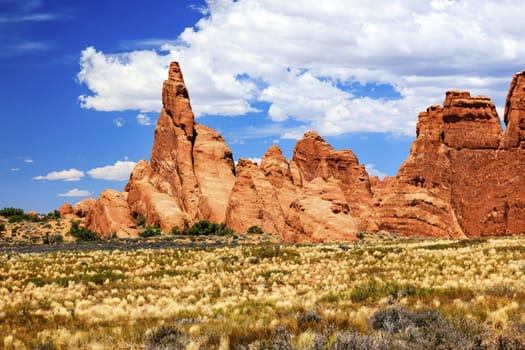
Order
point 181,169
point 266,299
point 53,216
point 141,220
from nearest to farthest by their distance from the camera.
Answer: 1. point 266,299
2. point 141,220
3. point 181,169
4. point 53,216

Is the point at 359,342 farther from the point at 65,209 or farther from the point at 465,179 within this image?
the point at 65,209

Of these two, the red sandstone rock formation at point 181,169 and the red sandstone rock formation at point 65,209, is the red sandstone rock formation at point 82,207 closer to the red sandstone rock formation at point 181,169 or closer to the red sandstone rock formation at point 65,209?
the red sandstone rock formation at point 65,209

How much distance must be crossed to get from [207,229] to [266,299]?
5732cm

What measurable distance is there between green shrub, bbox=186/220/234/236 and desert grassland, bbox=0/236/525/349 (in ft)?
111

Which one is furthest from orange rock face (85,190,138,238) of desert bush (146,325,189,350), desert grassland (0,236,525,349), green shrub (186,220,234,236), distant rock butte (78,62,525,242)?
desert bush (146,325,189,350)

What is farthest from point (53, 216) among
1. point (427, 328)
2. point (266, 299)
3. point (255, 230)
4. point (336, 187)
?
point (427, 328)

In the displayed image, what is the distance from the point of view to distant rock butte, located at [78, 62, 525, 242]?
63188 mm

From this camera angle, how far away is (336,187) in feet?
189

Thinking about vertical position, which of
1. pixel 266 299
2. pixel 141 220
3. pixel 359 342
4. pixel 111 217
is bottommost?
pixel 266 299

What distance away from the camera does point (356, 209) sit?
9488 centimetres

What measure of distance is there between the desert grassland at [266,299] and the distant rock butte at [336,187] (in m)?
21.7

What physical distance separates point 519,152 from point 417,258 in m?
39.6

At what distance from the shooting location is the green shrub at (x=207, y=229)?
7506cm

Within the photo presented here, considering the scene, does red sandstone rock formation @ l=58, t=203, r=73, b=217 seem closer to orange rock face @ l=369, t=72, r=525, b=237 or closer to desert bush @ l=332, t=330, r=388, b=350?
orange rock face @ l=369, t=72, r=525, b=237
